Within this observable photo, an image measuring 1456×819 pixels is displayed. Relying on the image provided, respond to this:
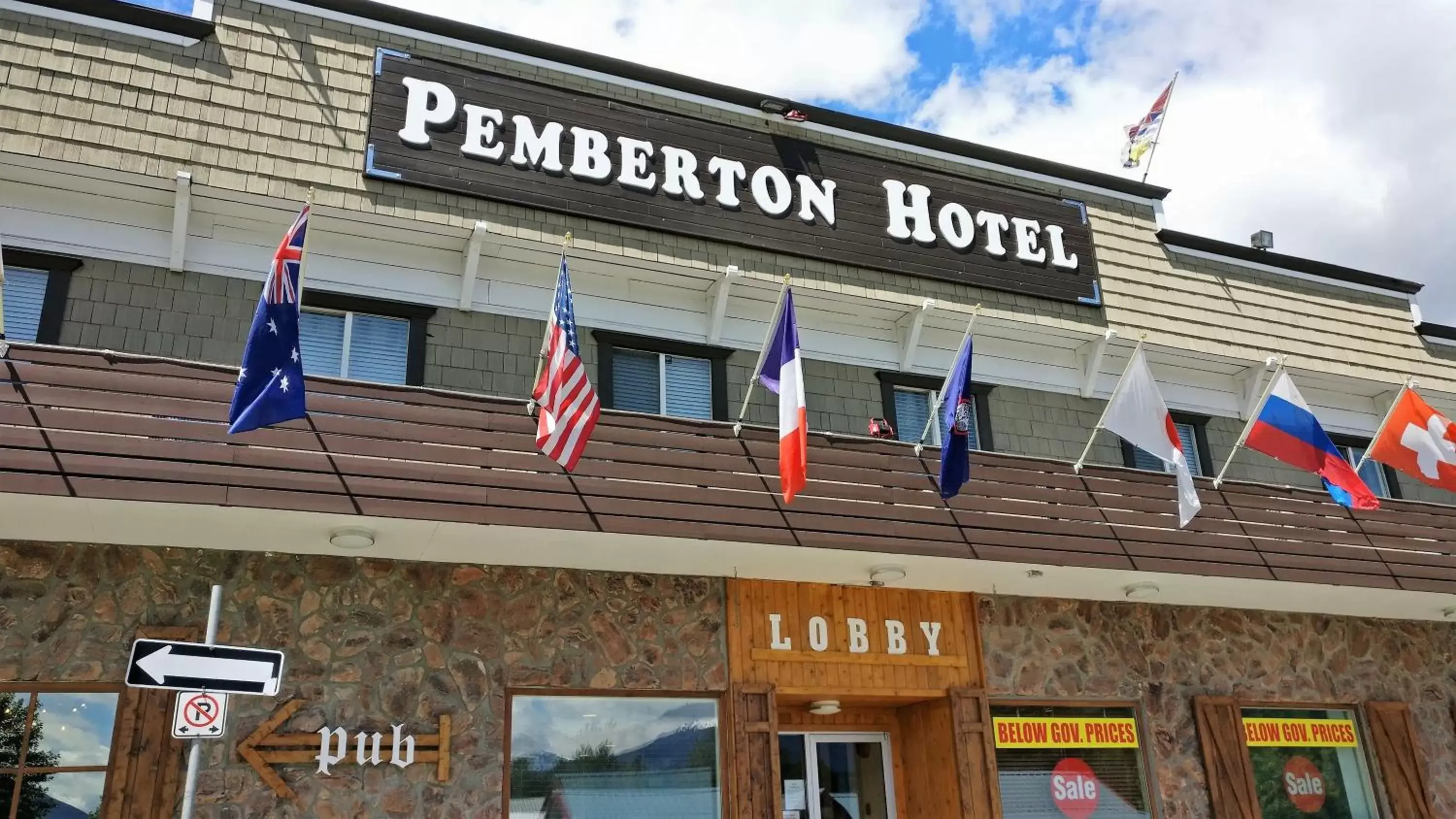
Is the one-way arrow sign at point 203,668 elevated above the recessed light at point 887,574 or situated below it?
below

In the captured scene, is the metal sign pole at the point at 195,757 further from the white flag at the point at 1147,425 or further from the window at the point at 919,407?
the white flag at the point at 1147,425

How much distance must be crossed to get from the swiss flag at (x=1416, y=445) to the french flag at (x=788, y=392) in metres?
6.65

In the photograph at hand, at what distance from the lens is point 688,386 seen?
11.2 meters

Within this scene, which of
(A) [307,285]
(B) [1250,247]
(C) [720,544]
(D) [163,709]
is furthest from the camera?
(B) [1250,247]

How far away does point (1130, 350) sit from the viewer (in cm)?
1329

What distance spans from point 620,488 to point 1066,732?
5.40 metres

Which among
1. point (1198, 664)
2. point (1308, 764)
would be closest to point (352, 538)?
point (1198, 664)

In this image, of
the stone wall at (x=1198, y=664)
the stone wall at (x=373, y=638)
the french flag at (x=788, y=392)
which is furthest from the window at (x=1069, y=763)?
the french flag at (x=788, y=392)

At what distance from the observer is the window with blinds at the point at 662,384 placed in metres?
10.9

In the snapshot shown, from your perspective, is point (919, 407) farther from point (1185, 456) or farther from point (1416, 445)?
point (1416, 445)

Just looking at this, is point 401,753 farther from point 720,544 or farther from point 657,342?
point 657,342

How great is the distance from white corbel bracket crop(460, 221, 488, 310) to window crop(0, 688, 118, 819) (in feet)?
14.4

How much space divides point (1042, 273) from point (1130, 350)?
5.02ft

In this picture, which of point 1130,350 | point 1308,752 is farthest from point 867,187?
point 1308,752
